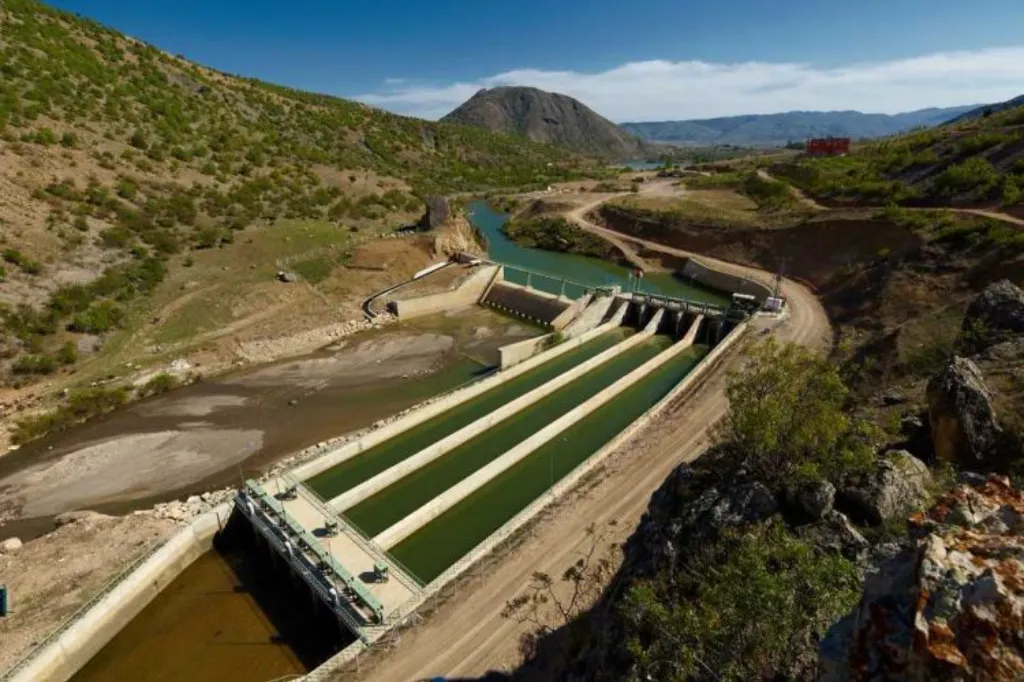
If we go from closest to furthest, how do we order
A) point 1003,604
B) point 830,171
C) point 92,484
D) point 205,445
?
point 1003,604 → point 92,484 → point 205,445 → point 830,171

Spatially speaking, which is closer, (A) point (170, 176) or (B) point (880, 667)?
(B) point (880, 667)

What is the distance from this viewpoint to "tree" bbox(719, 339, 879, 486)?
11852 mm

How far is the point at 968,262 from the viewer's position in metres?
40.1

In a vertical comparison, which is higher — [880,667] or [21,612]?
[880,667]

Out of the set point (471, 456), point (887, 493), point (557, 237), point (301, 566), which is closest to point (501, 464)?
point (471, 456)

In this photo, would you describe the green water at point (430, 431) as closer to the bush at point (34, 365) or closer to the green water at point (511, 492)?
the green water at point (511, 492)

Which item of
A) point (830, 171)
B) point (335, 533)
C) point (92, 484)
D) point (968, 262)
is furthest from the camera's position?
point (830, 171)

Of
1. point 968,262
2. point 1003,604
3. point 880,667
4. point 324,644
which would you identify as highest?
point 1003,604

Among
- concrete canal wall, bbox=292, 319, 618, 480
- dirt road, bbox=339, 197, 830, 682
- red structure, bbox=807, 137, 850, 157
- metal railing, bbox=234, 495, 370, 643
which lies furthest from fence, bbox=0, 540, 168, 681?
red structure, bbox=807, 137, 850, 157

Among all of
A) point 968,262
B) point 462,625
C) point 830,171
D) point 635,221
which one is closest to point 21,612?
point 462,625

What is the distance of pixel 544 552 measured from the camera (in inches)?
792

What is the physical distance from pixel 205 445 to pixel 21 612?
36.8 feet

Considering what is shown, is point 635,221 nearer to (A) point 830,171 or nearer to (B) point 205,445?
(A) point 830,171

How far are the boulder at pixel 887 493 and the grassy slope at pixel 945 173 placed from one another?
49.2m
